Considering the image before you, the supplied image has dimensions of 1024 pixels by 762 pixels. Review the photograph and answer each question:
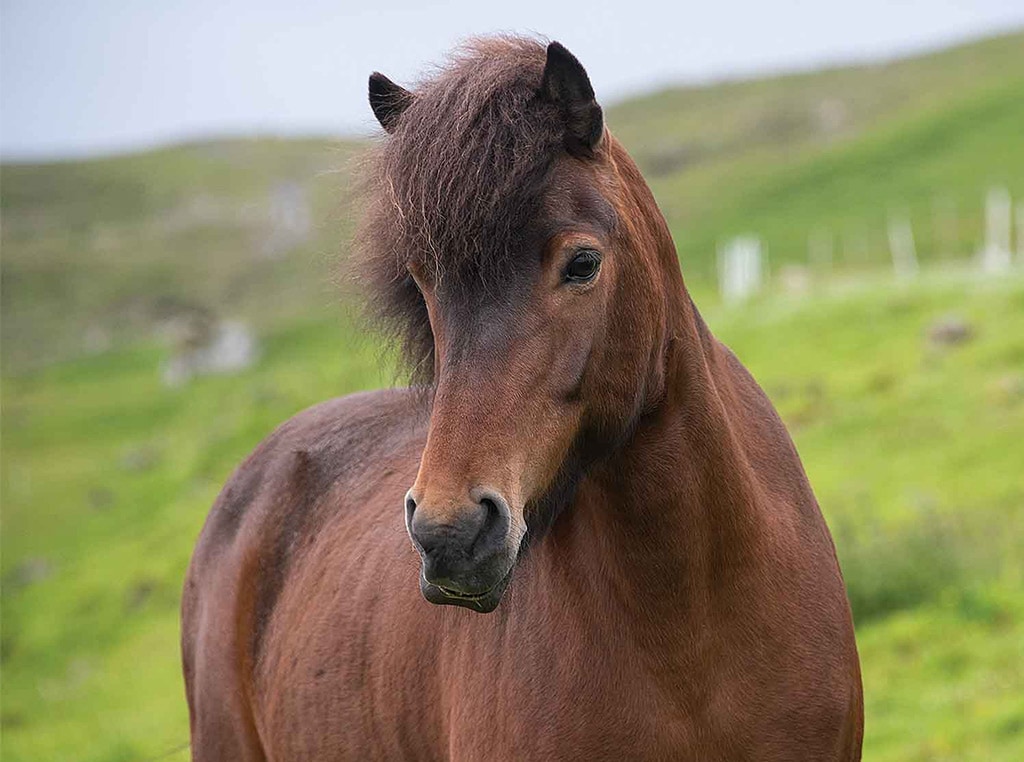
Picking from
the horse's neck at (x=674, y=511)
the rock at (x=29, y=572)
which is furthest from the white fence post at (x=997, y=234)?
the horse's neck at (x=674, y=511)

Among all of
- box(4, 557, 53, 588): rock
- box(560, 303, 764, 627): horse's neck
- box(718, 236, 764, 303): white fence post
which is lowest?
box(4, 557, 53, 588): rock

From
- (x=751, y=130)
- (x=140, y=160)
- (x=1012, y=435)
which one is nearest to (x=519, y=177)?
(x=1012, y=435)

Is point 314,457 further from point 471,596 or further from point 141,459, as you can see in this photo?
point 141,459

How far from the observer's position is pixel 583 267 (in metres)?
2.92

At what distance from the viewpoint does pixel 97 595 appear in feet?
68.0

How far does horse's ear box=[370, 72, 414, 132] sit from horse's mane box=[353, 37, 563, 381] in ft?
0.41

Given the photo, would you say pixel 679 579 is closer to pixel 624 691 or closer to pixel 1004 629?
pixel 624 691

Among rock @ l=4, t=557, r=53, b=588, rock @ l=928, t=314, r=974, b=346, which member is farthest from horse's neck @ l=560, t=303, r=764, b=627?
rock @ l=4, t=557, r=53, b=588

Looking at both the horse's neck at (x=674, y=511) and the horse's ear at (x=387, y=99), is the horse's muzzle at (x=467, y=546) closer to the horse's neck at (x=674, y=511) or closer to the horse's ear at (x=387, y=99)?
the horse's neck at (x=674, y=511)

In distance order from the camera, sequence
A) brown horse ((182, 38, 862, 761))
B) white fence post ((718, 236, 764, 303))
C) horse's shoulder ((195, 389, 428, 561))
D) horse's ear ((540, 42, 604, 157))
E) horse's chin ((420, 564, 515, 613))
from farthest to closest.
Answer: white fence post ((718, 236, 764, 303)) < horse's shoulder ((195, 389, 428, 561)) < horse's ear ((540, 42, 604, 157)) < brown horse ((182, 38, 862, 761)) < horse's chin ((420, 564, 515, 613))

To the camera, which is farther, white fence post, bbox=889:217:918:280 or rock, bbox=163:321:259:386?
rock, bbox=163:321:259:386

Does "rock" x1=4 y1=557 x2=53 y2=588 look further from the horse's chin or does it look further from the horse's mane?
the horse's chin

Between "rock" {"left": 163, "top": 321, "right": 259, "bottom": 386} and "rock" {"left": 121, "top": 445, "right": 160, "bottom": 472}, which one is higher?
"rock" {"left": 121, "top": 445, "right": 160, "bottom": 472}

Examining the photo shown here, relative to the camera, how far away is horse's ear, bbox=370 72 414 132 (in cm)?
340
